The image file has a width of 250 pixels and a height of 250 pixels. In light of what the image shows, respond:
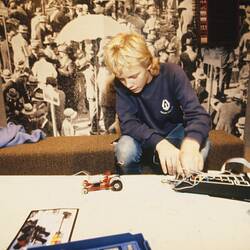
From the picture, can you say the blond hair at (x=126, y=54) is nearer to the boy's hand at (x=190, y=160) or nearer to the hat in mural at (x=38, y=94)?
the boy's hand at (x=190, y=160)

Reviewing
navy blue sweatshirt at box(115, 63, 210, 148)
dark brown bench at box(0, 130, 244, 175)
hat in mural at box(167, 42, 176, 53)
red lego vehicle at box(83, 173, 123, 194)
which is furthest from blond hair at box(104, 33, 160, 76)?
hat in mural at box(167, 42, 176, 53)

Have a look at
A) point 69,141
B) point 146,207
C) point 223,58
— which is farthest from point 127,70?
point 223,58

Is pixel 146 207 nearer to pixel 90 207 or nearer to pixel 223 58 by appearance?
pixel 90 207

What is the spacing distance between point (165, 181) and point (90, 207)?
1.01 ft

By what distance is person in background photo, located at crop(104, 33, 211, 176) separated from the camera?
120cm

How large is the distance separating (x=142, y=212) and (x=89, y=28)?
1461mm

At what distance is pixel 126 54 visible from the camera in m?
1.28

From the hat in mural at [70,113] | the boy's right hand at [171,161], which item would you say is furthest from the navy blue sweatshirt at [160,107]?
the hat in mural at [70,113]

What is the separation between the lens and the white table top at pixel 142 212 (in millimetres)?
785

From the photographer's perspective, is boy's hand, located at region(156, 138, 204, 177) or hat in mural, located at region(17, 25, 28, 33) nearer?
boy's hand, located at region(156, 138, 204, 177)

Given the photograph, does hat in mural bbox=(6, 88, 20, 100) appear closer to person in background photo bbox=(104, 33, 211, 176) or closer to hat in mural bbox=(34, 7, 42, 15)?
hat in mural bbox=(34, 7, 42, 15)

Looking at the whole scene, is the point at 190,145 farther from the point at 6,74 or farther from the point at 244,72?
the point at 6,74

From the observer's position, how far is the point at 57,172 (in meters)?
1.78

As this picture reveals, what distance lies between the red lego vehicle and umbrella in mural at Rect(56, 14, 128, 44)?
1.24m
